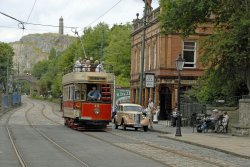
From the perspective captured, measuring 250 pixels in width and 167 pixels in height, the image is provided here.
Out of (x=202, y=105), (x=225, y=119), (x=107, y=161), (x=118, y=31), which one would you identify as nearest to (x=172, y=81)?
(x=202, y=105)

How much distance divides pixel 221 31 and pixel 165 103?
65.6 feet

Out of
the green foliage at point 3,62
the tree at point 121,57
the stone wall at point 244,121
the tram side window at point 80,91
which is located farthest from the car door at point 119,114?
the green foliage at point 3,62

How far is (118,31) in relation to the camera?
276 ft

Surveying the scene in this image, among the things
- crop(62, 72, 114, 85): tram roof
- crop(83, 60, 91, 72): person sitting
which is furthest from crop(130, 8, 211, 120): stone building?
crop(62, 72, 114, 85): tram roof

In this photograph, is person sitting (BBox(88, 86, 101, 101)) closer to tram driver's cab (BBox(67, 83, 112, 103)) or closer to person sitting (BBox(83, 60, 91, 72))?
tram driver's cab (BBox(67, 83, 112, 103))

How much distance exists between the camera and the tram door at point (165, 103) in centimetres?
5472

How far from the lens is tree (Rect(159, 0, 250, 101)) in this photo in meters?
33.1

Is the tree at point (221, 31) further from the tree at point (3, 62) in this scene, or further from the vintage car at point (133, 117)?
the tree at point (3, 62)

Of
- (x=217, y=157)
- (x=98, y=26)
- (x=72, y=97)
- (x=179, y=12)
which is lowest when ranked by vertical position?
(x=217, y=157)

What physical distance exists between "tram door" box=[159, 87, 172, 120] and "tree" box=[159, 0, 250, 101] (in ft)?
50.2

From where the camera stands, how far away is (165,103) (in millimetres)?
55219

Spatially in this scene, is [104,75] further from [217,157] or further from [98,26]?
[98,26]

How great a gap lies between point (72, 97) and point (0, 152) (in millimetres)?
16572

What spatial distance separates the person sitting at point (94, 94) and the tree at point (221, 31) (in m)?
5.82
